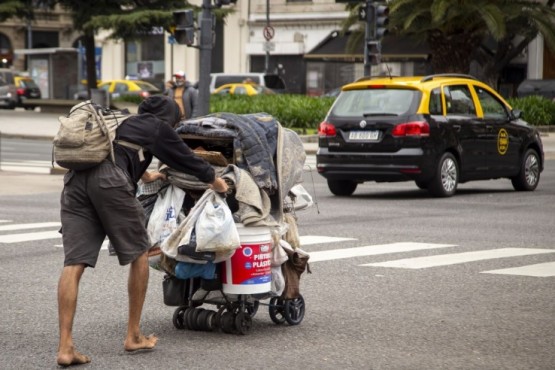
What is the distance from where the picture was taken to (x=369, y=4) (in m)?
28.3

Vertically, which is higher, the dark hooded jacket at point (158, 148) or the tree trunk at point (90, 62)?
the dark hooded jacket at point (158, 148)

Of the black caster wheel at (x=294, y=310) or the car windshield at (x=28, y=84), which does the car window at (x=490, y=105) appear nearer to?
the black caster wheel at (x=294, y=310)

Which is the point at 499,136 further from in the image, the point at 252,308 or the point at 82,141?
the point at 82,141

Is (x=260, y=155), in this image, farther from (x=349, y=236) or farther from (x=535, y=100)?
(x=535, y=100)

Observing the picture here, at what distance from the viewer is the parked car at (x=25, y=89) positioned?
57875 mm

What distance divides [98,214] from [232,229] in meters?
0.81

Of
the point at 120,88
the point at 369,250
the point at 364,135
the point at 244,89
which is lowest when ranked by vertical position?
the point at 120,88

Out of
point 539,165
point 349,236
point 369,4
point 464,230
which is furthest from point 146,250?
point 369,4

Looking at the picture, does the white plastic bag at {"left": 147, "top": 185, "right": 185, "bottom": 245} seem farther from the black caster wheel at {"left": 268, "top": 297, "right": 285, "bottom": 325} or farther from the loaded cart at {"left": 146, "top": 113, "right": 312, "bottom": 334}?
the black caster wheel at {"left": 268, "top": 297, "right": 285, "bottom": 325}

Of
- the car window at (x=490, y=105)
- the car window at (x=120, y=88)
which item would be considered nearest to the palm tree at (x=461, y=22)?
the car window at (x=120, y=88)

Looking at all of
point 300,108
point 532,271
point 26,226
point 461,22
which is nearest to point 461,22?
point 461,22

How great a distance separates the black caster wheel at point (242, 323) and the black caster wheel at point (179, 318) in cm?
41

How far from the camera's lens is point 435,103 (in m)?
18.1

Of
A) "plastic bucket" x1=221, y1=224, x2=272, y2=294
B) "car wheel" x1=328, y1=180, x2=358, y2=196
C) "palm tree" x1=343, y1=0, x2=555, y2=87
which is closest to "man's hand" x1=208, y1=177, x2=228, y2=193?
"plastic bucket" x1=221, y1=224, x2=272, y2=294
